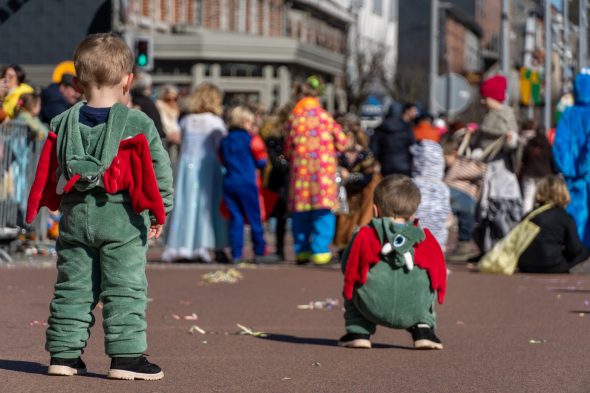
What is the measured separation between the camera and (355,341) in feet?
27.6

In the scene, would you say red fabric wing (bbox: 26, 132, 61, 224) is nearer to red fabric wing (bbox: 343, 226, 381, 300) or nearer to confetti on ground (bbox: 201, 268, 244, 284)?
red fabric wing (bbox: 343, 226, 381, 300)

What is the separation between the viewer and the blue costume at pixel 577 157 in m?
15.2

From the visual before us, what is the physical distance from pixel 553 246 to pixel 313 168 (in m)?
2.46

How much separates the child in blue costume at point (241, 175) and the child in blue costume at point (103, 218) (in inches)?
361

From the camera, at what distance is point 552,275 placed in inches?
576

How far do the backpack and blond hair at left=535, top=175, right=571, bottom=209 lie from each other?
6 cm

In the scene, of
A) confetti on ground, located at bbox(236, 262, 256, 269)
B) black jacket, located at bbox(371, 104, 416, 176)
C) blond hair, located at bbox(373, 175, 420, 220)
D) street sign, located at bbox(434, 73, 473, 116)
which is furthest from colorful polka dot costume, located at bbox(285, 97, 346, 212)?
Answer: street sign, located at bbox(434, 73, 473, 116)

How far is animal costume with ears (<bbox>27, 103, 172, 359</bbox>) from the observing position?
6676 millimetres

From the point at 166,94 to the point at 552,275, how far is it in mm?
5777

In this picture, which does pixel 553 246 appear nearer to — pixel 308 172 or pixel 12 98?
pixel 308 172

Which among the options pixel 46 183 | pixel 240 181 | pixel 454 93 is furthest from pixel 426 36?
pixel 46 183

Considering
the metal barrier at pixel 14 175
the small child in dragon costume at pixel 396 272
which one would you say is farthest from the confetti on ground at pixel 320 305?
the metal barrier at pixel 14 175

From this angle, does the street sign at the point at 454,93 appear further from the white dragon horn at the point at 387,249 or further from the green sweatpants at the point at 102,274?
the green sweatpants at the point at 102,274

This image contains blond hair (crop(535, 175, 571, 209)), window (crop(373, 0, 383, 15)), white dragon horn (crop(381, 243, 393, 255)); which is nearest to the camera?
white dragon horn (crop(381, 243, 393, 255))
